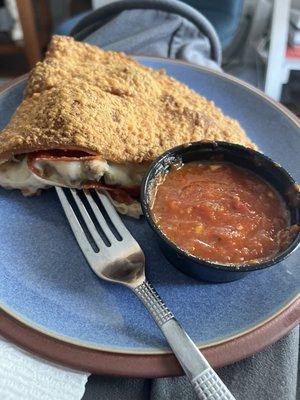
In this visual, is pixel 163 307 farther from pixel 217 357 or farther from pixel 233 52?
pixel 233 52

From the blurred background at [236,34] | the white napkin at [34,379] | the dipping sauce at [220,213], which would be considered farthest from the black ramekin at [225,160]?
the blurred background at [236,34]

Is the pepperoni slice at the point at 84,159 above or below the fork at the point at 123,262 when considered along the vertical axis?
above

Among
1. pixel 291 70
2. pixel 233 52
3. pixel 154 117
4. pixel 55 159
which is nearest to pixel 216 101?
pixel 154 117

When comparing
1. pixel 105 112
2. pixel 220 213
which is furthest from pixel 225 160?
pixel 105 112

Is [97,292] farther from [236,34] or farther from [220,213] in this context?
[236,34]

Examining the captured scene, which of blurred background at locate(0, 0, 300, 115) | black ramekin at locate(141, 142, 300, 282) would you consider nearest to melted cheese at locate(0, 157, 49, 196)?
black ramekin at locate(141, 142, 300, 282)

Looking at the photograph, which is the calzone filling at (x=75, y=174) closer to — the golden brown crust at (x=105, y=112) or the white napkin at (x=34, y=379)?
the golden brown crust at (x=105, y=112)
